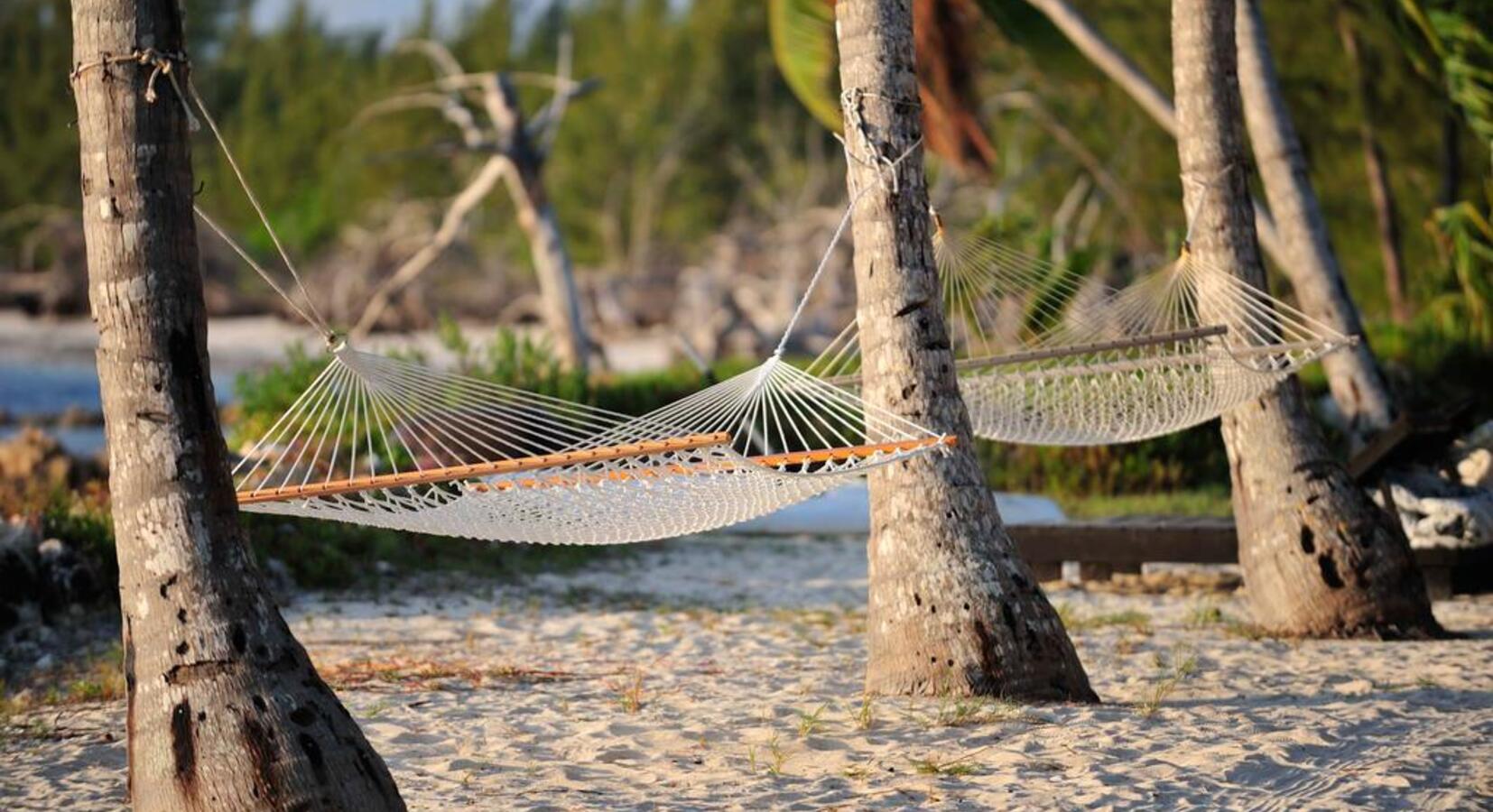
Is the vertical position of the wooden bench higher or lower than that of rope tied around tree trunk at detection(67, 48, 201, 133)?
lower

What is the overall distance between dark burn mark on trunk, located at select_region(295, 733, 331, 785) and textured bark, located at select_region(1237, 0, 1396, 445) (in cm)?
499

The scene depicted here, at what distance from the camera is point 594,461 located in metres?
3.95

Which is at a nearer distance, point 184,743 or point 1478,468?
point 184,743

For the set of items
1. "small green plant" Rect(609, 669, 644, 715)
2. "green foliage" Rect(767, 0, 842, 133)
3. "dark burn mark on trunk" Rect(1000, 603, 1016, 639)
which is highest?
"green foliage" Rect(767, 0, 842, 133)

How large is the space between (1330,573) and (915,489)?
5.90ft

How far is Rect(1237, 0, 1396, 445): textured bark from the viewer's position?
7016 millimetres

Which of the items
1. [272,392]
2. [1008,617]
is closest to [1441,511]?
[1008,617]

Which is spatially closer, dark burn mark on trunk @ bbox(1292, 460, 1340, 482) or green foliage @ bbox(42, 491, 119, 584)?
dark burn mark on trunk @ bbox(1292, 460, 1340, 482)

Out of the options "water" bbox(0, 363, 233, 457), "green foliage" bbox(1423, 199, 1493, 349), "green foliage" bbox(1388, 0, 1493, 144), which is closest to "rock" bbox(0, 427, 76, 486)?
→ "water" bbox(0, 363, 233, 457)

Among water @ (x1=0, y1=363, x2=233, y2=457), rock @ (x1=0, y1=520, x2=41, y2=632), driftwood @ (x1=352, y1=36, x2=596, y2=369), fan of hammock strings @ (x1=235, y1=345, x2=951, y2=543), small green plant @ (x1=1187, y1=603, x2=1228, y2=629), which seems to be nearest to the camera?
fan of hammock strings @ (x1=235, y1=345, x2=951, y2=543)

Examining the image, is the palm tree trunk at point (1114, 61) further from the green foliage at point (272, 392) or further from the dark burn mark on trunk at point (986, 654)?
the dark burn mark on trunk at point (986, 654)

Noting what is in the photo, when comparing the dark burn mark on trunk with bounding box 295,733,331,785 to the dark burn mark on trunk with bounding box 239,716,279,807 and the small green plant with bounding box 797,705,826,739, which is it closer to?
the dark burn mark on trunk with bounding box 239,716,279,807

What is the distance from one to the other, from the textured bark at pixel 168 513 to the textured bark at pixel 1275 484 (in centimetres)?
323

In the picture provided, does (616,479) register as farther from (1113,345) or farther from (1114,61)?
(1114,61)
